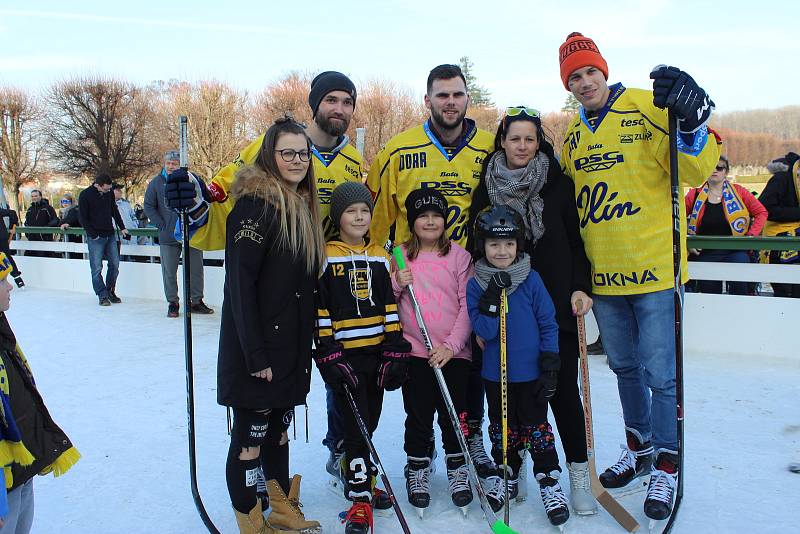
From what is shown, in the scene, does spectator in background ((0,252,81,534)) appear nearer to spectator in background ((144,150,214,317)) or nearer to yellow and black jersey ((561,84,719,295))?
yellow and black jersey ((561,84,719,295))

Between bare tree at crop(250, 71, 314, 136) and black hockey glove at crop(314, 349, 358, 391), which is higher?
bare tree at crop(250, 71, 314, 136)

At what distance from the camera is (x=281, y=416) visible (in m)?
2.68

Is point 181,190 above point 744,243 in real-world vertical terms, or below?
above

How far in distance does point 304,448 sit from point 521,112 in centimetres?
226

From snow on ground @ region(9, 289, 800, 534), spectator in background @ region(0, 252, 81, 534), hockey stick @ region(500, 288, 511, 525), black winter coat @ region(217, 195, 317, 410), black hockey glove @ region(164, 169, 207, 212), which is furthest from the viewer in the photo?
snow on ground @ region(9, 289, 800, 534)

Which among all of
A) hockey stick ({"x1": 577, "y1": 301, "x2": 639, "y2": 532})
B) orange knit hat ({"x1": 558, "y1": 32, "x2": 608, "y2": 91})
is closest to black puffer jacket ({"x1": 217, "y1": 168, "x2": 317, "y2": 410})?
hockey stick ({"x1": 577, "y1": 301, "x2": 639, "y2": 532})

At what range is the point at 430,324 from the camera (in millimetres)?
2883

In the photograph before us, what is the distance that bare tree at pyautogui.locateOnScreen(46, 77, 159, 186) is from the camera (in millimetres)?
30938

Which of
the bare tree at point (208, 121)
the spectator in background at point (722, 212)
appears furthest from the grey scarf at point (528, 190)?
the bare tree at point (208, 121)

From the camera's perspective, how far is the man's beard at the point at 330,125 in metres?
3.10

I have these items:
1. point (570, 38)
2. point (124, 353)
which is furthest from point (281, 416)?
point (124, 353)

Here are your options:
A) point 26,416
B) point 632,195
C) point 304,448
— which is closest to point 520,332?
point 632,195

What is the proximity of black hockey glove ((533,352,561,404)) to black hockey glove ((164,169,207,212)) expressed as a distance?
1.64m

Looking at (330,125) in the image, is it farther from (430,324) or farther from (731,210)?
(731,210)
